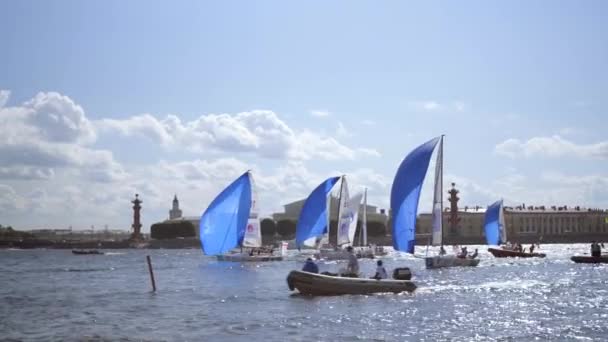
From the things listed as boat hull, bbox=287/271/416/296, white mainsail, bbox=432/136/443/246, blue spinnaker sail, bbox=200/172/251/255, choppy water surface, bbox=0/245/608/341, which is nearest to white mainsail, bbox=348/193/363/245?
blue spinnaker sail, bbox=200/172/251/255

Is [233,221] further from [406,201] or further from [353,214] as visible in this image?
[406,201]

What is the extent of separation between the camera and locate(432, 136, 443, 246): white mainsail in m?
52.5

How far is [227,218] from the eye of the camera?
62281 millimetres

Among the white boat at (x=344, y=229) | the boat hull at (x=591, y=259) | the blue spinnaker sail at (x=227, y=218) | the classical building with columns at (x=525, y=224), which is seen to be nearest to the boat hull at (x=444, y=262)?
the boat hull at (x=591, y=259)

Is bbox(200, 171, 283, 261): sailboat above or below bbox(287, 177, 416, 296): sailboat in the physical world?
above

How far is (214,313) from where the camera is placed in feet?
98.3

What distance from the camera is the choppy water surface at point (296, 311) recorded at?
81.3 ft

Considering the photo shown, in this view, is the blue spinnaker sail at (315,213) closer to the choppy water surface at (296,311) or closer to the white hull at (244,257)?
the white hull at (244,257)

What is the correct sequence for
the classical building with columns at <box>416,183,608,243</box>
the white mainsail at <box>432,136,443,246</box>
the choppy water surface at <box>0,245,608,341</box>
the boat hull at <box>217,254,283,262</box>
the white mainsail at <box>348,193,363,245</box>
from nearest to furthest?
the choppy water surface at <box>0,245,608,341</box> → the white mainsail at <box>432,136,443,246</box> → the boat hull at <box>217,254,283,262</box> → the white mainsail at <box>348,193,363,245</box> → the classical building with columns at <box>416,183,608,243</box>

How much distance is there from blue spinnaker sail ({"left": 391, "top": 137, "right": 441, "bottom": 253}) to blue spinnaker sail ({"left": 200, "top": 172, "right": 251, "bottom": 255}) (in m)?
19.5

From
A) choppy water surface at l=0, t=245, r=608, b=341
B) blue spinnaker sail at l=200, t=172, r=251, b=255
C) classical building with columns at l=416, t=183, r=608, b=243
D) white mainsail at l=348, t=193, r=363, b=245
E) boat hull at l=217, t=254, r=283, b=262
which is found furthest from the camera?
classical building with columns at l=416, t=183, r=608, b=243

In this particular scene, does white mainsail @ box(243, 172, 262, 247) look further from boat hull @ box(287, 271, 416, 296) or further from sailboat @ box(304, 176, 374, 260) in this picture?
boat hull @ box(287, 271, 416, 296)

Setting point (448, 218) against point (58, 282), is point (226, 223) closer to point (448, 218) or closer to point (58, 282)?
point (58, 282)

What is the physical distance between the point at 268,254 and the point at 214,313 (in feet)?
125
